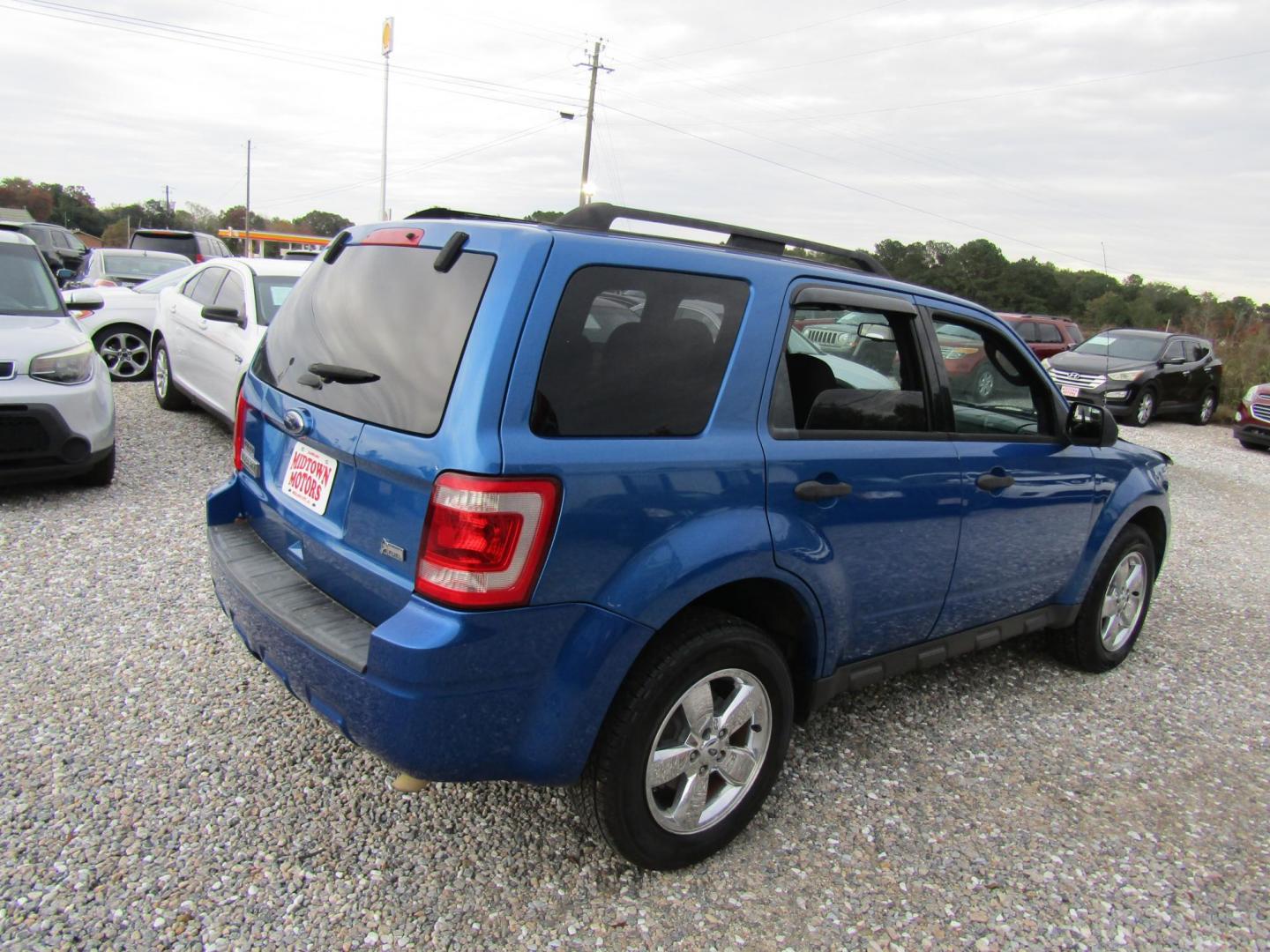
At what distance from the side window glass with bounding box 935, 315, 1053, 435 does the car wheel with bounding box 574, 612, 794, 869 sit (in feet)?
4.66

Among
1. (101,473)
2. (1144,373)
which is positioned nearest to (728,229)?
(101,473)

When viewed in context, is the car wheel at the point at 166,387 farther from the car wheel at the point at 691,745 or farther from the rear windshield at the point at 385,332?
the car wheel at the point at 691,745

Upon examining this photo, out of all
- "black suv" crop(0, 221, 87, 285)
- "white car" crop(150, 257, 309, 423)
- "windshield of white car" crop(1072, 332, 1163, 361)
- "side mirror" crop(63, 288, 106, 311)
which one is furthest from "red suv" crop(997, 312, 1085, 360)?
"black suv" crop(0, 221, 87, 285)

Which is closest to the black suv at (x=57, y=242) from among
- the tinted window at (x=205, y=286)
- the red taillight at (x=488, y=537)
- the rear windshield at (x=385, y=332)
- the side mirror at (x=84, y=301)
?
the tinted window at (x=205, y=286)

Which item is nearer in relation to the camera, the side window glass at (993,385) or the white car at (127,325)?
the side window glass at (993,385)

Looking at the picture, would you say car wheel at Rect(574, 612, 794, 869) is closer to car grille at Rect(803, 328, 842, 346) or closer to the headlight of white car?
car grille at Rect(803, 328, 842, 346)

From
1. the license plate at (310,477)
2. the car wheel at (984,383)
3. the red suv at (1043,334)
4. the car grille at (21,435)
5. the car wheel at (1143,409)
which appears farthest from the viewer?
the red suv at (1043,334)

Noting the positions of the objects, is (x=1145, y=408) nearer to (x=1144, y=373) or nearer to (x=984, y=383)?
(x=1144, y=373)

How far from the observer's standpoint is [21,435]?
210 inches

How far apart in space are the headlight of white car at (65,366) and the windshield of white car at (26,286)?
2.14 ft

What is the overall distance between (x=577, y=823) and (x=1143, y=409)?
50.9 feet

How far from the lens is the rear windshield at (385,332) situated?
2184 millimetres

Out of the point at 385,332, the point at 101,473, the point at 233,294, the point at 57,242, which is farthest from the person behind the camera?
the point at 57,242

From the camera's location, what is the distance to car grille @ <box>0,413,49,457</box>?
5.28 m
